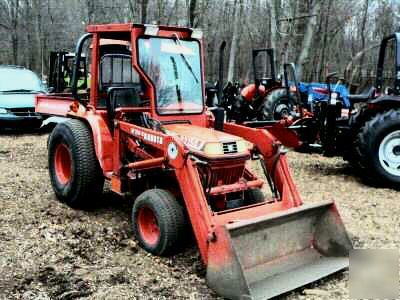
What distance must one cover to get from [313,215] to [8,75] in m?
10.4

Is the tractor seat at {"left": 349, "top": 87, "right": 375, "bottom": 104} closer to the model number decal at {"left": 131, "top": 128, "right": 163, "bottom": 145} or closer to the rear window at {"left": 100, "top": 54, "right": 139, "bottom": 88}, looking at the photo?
the rear window at {"left": 100, "top": 54, "right": 139, "bottom": 88}

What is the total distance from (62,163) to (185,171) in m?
2.57

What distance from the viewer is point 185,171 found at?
451 cm

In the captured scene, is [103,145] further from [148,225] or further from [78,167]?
[148,225]

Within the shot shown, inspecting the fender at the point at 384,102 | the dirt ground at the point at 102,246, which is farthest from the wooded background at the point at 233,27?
the dirt ground at the point at 102,246

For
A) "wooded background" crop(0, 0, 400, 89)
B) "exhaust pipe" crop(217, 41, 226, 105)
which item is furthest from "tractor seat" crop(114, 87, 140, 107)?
"wooded background" crop(0, 0, 400, 89)

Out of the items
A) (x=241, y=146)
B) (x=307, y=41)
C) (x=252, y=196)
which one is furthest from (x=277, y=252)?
(x=307, y=41)

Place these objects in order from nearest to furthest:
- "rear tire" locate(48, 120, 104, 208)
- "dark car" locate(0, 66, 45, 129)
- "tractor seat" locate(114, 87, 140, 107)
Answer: "tractor seat" locate(114, 87, 140, 107) → "rear tire" locate(48, 120, 104, 208) → "dark car" locate(0, 66, 45, 129)

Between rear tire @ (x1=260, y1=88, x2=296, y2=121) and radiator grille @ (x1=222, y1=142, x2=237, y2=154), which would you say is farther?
rear tire @ (x1=260, y1=88, x2=296, y2=121)

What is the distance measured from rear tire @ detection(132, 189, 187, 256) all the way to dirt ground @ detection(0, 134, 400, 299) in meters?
0.12

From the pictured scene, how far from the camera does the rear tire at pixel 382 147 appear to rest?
749 centimetres

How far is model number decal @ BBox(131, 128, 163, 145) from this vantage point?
4.91 m

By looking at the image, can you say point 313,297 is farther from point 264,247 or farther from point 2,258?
point 2,258

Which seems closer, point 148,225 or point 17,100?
point 148,225
